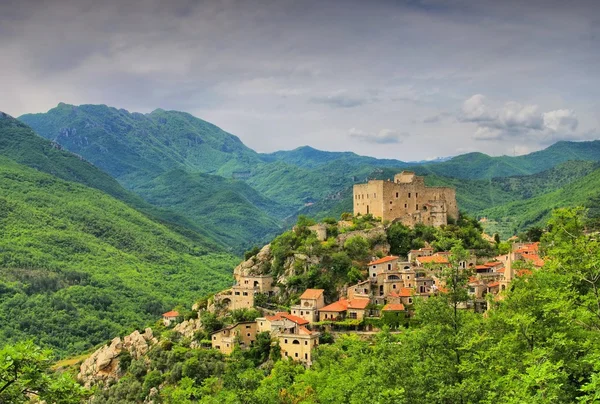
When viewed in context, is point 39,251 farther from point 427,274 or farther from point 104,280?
point 427,274

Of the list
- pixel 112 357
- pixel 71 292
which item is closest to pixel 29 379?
pixel 112 357

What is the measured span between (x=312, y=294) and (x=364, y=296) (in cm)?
608

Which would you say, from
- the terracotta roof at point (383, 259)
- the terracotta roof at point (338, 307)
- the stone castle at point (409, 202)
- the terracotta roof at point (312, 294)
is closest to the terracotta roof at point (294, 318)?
the terracotta roof at point (338, 307)

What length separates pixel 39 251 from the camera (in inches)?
7333

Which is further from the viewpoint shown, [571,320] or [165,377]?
[165,377]

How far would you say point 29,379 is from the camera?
16875mm

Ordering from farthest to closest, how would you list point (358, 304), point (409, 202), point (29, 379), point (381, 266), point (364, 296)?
point (409, 202)
point (381, 266)
point (364, 296)
point (358, 304)
point (29, 379)

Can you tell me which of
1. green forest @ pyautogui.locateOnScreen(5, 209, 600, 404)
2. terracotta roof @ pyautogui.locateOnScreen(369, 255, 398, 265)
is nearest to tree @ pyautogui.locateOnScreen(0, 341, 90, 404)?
green forest @ pyautogui.locateOnScreen(5, 209, 600, 404)

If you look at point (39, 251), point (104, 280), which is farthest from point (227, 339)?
point (39, 251)

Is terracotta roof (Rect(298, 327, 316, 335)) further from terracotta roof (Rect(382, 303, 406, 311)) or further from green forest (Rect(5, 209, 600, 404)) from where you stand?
green forest (Rect(5, 209, 600, 404))

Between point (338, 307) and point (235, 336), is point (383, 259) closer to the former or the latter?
point (338, 307)

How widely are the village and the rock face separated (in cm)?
1223

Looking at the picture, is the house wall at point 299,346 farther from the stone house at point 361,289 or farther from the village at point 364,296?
the stone house at point 361,289

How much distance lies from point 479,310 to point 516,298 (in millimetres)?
29692
